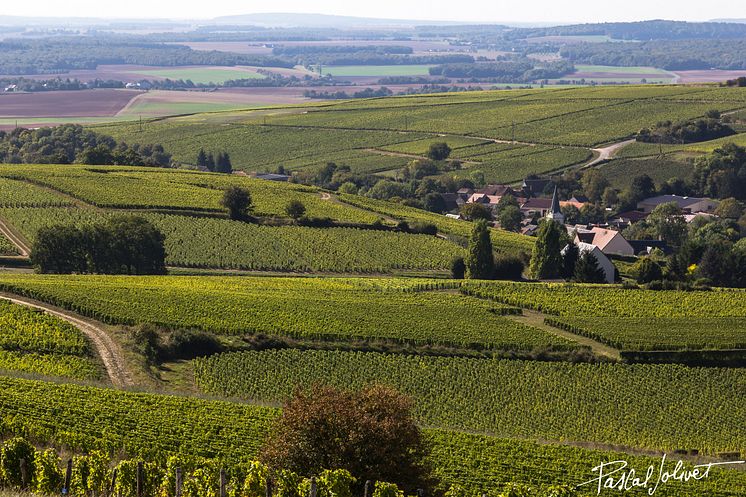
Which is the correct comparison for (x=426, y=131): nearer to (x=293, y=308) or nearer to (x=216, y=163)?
(x=216, y=163)

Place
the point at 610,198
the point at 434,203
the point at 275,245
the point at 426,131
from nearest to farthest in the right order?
the point at 275,245 < the point at 434,203 < the point at 610,198 < the point at 426,131

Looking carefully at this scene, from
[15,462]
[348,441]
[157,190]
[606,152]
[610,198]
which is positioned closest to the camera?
[15,462]

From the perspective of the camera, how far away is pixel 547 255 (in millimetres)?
84312

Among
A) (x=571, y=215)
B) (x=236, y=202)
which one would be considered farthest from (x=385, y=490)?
(x=571, y=215)

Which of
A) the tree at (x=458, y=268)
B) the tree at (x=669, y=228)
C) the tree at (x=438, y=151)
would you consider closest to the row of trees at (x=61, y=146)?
the tree at (x=438, y=151)

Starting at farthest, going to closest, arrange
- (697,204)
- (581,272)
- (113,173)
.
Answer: (697,204) < (113,173) < (581,272)

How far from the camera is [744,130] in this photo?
168 metres

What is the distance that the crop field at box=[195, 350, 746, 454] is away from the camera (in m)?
45.7

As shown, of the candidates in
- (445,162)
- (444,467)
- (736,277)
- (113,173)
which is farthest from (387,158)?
(444,467)

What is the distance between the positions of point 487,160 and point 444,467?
126908mm

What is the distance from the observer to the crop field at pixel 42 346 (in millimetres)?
47625

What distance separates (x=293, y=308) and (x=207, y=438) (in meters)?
23.7

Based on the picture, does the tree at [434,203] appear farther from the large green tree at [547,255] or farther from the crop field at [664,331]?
the crop field at [664,331]

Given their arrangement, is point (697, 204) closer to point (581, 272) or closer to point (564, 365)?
point (581, 272)
